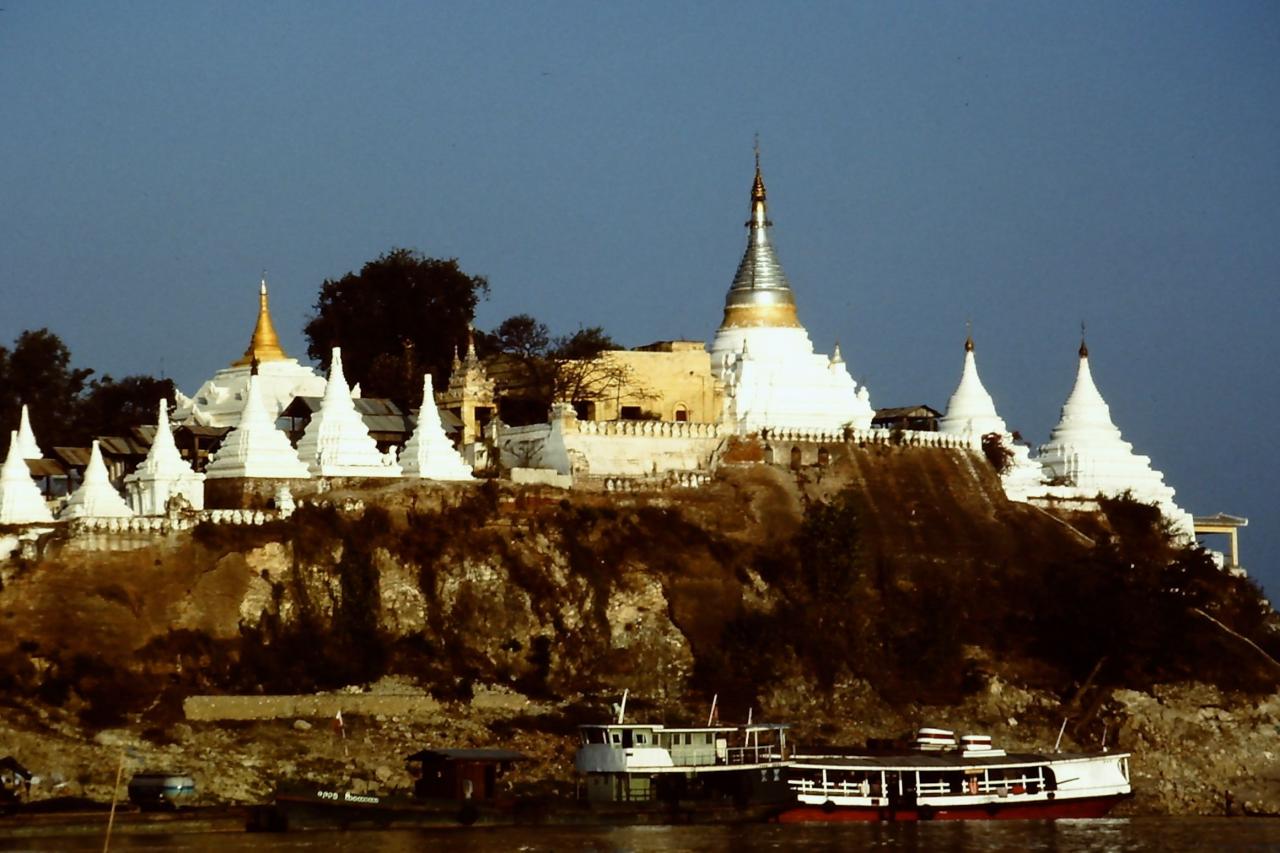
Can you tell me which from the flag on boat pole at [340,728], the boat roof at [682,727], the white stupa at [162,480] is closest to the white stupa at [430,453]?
the white stupa at [162,480]

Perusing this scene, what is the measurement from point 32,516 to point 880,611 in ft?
67.6

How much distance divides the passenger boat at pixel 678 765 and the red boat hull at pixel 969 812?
695mm

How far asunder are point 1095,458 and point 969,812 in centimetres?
2443

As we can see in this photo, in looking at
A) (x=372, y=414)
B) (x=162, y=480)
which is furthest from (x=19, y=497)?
(x=372, y=414)

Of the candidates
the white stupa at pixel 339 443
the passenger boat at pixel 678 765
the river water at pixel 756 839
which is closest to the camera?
the river water at pixel 756 839

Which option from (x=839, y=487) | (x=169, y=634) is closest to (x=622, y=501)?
(x=839, y=487)

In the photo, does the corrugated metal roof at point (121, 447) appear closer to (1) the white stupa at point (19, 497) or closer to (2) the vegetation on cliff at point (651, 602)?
(1) the white stupa at point (19, 497)

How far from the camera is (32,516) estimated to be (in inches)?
2837

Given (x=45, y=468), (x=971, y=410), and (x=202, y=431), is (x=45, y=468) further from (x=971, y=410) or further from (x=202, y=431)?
Answer: (x=971, y=410)

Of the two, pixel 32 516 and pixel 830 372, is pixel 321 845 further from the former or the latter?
pixel 830 372

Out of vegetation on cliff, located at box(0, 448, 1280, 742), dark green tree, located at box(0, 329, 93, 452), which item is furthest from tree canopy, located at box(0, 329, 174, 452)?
vegetation on cliff, located at box(0, 448, 1280, 742)

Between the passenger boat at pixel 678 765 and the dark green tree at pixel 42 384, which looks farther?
the dark green tree at pixel 42 384

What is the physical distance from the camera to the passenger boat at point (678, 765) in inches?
2584

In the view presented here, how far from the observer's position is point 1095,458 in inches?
3575
